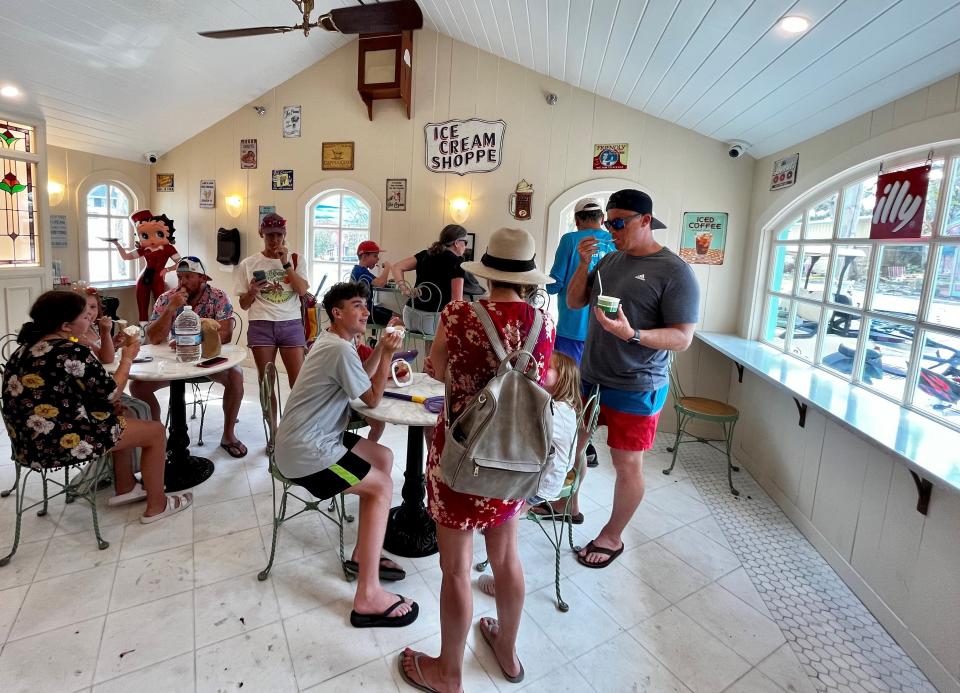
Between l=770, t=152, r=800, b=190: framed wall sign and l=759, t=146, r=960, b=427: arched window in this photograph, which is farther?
l=770, t=152, r=800, b=190: framed wall sign

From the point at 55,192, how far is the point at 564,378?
6.20 meters

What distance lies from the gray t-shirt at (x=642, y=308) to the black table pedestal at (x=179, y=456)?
2.46 meters

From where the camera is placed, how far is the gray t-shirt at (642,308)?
216cm

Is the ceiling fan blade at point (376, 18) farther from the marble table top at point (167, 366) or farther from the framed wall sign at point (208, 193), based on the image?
the framed wall sign at point (208, 193)

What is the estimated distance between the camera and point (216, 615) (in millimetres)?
2018

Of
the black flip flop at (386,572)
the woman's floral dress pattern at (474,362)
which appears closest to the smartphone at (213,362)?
the black flip flop at (386,572)

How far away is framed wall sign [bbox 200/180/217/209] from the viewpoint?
A: 5805mm

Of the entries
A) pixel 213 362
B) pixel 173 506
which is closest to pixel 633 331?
pixel 213 362

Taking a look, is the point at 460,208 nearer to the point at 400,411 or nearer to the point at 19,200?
the point at 400,411

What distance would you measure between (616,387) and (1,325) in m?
5.26

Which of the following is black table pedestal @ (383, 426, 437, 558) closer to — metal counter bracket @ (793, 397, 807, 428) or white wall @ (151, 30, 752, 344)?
metal counter bracket @ (793, 397, 807, 428)

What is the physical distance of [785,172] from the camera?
3590 mm

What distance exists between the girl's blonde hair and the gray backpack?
0.26 metres

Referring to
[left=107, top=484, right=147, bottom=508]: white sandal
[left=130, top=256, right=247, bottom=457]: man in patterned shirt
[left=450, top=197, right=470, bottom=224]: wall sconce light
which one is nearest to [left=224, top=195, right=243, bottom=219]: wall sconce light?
[left=450, top=197, right=470, bottom=224]: wall sconce light
